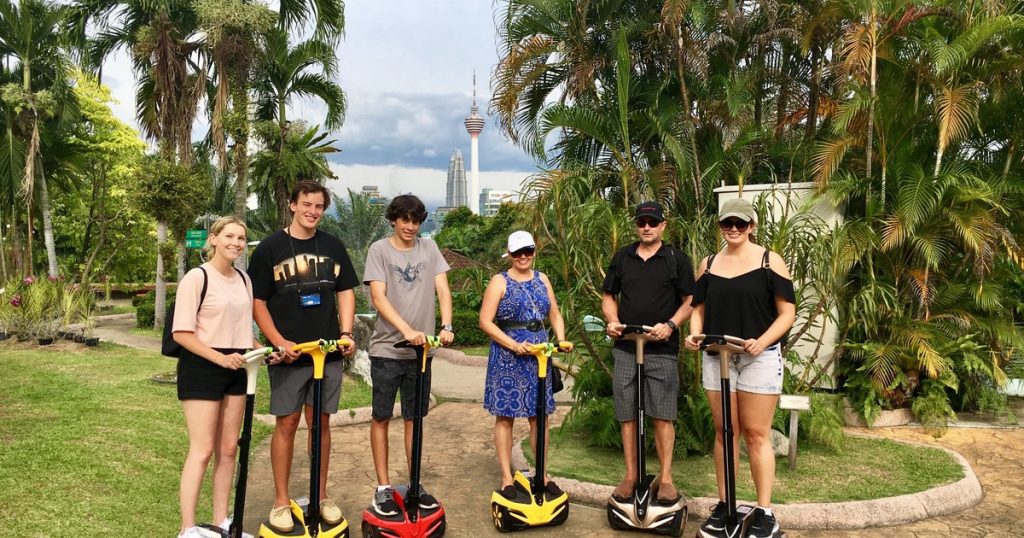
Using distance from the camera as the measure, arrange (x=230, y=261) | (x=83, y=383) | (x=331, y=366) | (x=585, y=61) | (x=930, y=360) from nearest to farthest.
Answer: (x=230, y=261)
(x=331, y=366)
(x=930, y=360)
(x=83, y=383)
(x=585, y=61)

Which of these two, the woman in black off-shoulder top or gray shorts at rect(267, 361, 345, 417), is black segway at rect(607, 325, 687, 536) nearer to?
the woman in black off-shoulder top

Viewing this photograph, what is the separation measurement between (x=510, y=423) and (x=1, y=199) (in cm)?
2195

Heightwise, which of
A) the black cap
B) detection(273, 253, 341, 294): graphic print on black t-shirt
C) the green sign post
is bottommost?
detection(273, 253, 341, 294): graphic print on black t-shirt

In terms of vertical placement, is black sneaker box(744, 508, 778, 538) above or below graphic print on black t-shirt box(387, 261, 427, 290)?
below

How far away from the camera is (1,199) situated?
20.3m

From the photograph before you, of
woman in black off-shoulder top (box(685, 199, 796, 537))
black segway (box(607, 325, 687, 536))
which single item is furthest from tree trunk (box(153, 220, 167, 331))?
woman in black off-shoulder top (box(685, 199, 796, 537))

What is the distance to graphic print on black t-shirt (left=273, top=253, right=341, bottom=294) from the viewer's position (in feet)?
12.5

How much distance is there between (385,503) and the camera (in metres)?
4.01

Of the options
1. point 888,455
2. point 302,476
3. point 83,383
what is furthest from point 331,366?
point 83,383

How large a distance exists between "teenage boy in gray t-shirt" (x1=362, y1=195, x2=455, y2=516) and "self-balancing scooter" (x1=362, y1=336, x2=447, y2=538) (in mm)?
85

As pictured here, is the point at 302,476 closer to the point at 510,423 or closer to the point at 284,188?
the point at 510,423

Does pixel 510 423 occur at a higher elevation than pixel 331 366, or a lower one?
lower

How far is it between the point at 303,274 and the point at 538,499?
6.19 ft

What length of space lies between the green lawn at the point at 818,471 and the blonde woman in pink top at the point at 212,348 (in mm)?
2477
